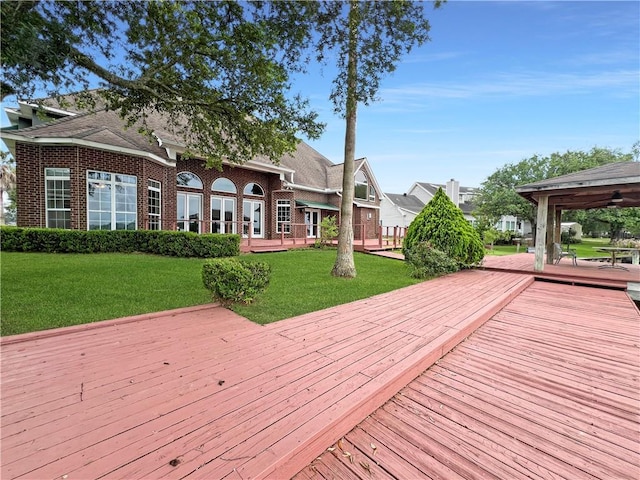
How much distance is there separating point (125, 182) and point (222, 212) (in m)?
4.90

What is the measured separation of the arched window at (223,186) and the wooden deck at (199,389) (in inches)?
456

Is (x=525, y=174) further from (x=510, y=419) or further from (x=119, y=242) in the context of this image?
(x=119, y=242)

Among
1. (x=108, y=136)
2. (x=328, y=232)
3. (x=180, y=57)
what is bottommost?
(x=328, y=232)

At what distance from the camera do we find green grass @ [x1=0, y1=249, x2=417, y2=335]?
4.53 meters

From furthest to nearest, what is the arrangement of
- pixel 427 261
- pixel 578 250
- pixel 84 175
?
pixel 578 250 < pixel 84 175 < pixel 427 261

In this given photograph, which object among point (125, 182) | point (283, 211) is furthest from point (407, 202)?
point (125, 182)

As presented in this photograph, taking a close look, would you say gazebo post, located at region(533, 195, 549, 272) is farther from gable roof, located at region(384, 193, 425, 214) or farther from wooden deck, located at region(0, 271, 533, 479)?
gable roof, located at region(384, 193, 425, 214)

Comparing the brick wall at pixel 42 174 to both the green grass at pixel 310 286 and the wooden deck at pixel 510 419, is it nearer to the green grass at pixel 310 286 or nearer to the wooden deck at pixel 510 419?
the green grass at pixel 310 286

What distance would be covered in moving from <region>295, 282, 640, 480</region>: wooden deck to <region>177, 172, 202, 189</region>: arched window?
45.4 ft

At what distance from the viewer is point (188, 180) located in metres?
14.2

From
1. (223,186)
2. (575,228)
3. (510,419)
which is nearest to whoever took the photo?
(510,419)

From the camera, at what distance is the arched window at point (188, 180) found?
1393cm

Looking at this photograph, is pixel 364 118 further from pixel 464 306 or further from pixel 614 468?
pixel 614 468

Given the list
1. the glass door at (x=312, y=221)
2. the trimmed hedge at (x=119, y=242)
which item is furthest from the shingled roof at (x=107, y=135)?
the trimmed hedge at (x=119, y=242)
